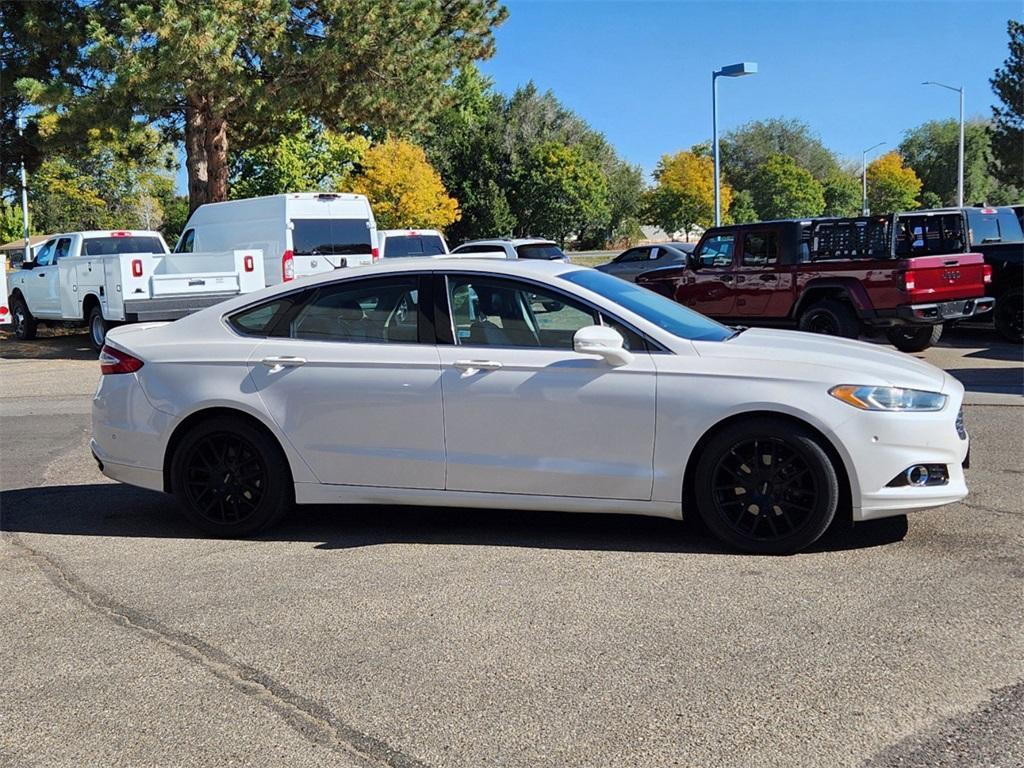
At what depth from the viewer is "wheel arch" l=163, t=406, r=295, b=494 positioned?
590 centimetres

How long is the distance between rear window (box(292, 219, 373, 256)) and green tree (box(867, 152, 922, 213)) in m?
64.2

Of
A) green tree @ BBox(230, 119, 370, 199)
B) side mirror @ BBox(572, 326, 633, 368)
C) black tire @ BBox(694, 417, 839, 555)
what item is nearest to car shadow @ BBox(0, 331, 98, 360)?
side mirror @ BBox(572, 326, 633, 368)

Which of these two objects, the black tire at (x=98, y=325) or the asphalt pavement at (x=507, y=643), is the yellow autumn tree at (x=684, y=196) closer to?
the black tire at (x=98, y=325)

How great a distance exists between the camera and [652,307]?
6.00m

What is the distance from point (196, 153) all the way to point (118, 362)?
18712 millimetres

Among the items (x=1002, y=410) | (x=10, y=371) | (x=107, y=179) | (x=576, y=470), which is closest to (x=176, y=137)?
(x=10, y=371)

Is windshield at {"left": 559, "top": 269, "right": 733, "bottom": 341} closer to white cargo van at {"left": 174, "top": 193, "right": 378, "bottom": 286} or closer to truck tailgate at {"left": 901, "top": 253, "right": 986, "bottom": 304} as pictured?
truck tailgate at {"left": 901, "top": 253, "right": 986, "bottom": 304}

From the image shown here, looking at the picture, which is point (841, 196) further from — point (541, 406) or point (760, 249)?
point (541, 406)

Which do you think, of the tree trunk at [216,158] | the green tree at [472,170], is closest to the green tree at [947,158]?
the green tree at [472,170]

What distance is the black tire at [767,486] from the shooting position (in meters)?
5.23

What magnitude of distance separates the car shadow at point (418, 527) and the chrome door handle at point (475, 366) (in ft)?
3.15

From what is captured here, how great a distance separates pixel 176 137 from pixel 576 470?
76.5 ft

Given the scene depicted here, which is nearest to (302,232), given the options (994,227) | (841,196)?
(994,227)

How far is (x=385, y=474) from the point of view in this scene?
5.78 m
